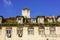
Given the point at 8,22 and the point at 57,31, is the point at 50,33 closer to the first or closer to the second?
the point at 57,31

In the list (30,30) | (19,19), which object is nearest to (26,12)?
(19,19)

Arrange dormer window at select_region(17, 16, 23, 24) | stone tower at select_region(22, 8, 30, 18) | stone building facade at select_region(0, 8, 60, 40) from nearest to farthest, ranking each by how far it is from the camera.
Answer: stone building facade at select_region(0, 8, 60, 40) → dormer window at select_region(17, 16, 23, 24) → stone tower at select_region(22, 8, 30, 18)

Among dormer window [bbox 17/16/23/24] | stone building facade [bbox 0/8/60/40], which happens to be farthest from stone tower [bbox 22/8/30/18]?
stone building facade [bbox 0/8/60/40]

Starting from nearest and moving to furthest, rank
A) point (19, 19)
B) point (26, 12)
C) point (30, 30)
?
point (30, 30), point (19, 19), point (26, 12)

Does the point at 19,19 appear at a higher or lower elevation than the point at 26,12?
lower

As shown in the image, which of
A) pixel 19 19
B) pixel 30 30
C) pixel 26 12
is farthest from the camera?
pixel 26 12

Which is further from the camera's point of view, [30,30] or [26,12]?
[26,12]

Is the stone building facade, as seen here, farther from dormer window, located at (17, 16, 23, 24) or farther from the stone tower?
the stone tower

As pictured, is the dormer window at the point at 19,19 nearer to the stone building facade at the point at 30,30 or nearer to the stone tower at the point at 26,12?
the stone building facade at the point at 30,30

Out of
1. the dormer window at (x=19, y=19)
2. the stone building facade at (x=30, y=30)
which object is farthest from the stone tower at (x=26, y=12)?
the stone building facade at (x=30, y=30)

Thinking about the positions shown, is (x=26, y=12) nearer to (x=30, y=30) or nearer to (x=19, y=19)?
(x=19, y=19)

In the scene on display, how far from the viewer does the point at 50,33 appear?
4638cm

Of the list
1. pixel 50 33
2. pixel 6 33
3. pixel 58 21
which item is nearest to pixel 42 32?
pixel 50 33

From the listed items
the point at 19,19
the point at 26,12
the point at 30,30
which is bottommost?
the point at 30,30
